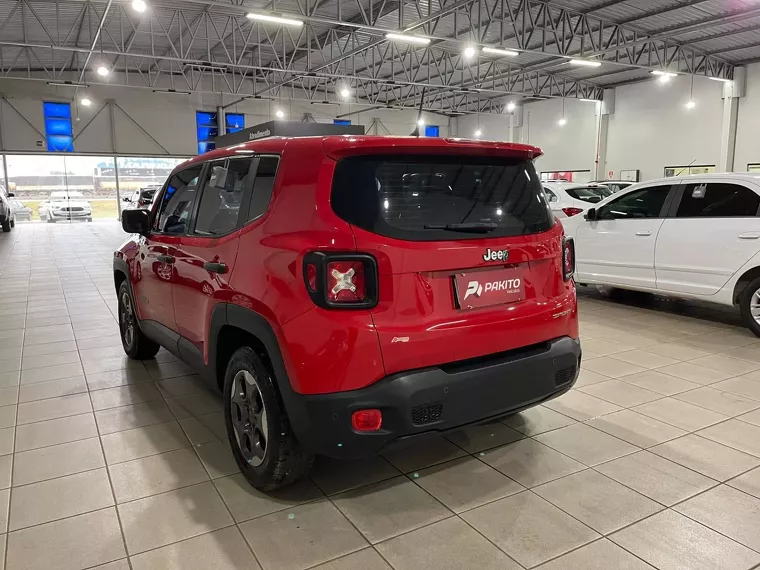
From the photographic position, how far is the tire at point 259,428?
2.38m

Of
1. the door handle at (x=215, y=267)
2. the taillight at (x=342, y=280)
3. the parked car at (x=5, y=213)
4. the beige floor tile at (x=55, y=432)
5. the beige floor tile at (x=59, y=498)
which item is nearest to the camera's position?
the taillight at (x=342, y=280)

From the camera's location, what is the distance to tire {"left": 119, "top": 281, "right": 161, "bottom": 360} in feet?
14.7

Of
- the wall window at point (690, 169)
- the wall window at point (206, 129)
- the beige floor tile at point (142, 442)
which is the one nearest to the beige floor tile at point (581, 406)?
the beige floor tile at point (142, 442)

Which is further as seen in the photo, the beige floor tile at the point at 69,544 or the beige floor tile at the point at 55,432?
the beige floor tile at the point at 55,432

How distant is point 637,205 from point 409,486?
4.83 meters

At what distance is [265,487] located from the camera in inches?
99.5

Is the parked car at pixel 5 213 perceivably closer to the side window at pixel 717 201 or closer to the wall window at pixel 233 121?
the wall window at pixel 233 121

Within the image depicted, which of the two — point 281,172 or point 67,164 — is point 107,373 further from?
point 67,164

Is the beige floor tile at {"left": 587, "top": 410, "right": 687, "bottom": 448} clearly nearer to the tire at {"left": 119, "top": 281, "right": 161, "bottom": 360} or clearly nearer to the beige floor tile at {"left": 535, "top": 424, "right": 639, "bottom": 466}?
the beige floor tile at {"left": 535, "top": 424, "right": 639, "bottom": 466}

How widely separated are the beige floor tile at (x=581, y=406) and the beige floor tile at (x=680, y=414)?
0.18m

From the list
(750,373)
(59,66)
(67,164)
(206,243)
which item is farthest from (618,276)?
(67,164)

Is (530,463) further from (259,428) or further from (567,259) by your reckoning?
(259,428)

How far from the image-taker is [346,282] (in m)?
2.10

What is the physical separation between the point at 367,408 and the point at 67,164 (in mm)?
25016
